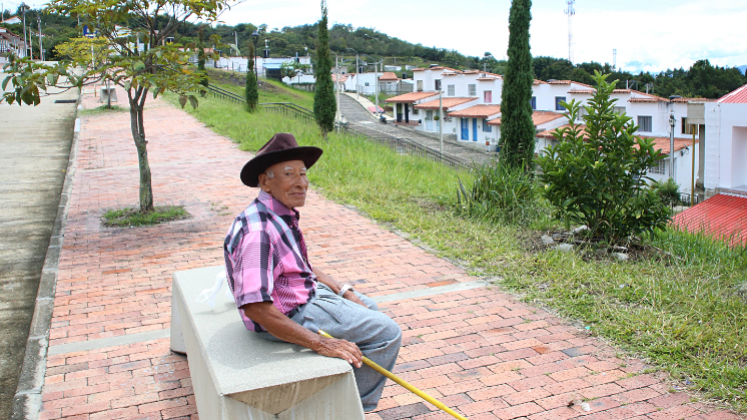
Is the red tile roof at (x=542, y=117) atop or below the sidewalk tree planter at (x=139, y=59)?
below

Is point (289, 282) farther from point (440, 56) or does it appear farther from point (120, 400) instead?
point (440, 56)

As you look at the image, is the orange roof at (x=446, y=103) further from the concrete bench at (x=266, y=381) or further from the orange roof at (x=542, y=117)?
the concrete bench at (x=266, y=381)

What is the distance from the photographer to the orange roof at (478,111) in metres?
42.2

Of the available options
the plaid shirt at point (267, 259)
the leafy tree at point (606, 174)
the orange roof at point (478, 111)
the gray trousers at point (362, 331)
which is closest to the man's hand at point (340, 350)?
the gray trousers at point (362, 331)

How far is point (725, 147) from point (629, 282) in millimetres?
12414

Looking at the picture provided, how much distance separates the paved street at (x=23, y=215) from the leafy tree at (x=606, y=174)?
476cm

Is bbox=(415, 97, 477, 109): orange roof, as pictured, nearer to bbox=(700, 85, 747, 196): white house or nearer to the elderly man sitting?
bbox=(700, 85, 747, 196): white house

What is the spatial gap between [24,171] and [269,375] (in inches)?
460

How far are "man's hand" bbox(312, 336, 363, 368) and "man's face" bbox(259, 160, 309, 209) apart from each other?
685mm

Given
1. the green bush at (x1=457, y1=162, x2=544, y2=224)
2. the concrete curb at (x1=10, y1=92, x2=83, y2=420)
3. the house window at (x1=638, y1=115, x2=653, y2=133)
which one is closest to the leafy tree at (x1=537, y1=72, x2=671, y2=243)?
the green bush at (x1=457, y1=162, x2=544, y2=224)

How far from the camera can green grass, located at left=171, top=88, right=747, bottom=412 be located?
3.99 metres

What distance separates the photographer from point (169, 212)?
8.62 metres

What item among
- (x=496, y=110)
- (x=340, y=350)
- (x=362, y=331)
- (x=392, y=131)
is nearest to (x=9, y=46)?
(x=392, y=131)

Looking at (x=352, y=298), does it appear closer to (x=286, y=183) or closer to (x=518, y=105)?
(x=286, y=183)
